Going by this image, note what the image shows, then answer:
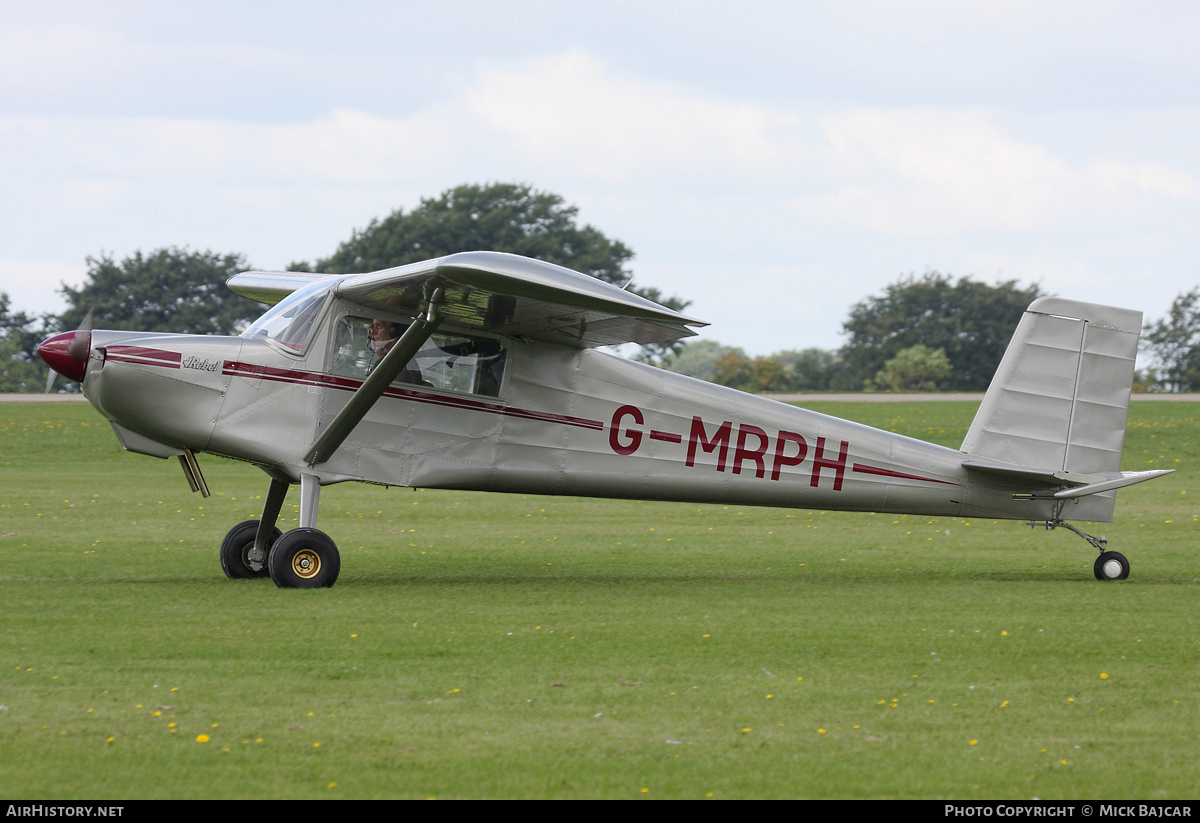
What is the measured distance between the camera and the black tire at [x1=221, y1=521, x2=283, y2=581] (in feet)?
38.7

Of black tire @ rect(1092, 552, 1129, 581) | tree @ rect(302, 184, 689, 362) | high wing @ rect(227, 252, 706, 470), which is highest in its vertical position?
tree @ rect(302, 184, 689, 362)

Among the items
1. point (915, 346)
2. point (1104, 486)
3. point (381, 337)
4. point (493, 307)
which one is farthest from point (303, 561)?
point (915, 346)

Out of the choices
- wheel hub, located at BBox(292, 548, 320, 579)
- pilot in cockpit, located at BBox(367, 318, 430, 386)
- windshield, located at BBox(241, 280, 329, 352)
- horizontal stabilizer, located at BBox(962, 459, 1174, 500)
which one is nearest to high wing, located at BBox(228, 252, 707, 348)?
pilot in cockpit, located at BBox(367, 318, 430, 386)

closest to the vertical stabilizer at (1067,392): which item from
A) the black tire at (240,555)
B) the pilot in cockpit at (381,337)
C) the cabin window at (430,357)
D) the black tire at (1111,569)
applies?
the black tire at (1111,569)

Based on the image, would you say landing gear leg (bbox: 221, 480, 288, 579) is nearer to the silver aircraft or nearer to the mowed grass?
the silver aircraft

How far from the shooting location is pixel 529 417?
11688 millimetres

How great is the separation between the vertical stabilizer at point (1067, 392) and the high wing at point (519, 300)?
395cm

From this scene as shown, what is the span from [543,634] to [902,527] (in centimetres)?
1012

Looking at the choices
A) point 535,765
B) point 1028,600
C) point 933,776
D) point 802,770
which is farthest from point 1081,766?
point 1028,600

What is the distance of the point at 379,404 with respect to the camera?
11406 millimetres

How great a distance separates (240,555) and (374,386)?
259 centimetres

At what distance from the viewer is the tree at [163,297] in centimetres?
6788

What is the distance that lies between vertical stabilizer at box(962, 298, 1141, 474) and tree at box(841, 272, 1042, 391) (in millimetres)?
62458

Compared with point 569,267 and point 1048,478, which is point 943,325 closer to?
point 569,267
